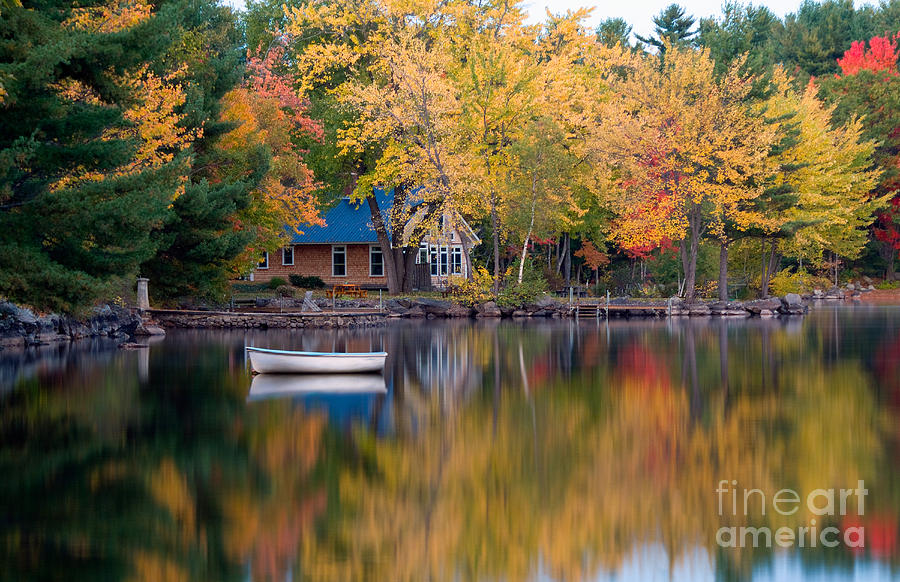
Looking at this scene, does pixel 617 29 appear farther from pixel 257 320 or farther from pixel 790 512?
pixel 790 512

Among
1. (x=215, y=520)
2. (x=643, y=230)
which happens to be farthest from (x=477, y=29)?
(x=215, y=520)

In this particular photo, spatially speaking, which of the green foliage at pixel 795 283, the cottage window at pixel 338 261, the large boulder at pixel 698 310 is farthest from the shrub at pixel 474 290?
the green foliage at pixel 795 283

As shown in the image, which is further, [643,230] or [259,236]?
[643,230]

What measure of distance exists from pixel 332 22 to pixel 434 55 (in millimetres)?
7369

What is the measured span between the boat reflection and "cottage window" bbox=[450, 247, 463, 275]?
4489cm

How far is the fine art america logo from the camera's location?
32.9 feet

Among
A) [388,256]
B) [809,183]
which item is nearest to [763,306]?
[809,183]

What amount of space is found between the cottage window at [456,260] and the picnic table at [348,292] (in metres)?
9.54

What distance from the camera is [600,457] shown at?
48.0 feet

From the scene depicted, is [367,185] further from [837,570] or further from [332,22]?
[837,570]

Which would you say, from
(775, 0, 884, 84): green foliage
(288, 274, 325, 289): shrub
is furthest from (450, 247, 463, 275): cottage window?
(775, 0, 884, 84): green foliage

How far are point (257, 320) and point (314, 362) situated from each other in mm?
23460

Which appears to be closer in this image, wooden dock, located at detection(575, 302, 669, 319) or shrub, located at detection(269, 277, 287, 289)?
wooden dock, located at detection(575, 302, 669, 319)

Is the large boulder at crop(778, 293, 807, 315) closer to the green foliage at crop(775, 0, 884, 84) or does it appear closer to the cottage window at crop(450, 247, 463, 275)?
the cottage window at crop(450, 247, 463, 275)
